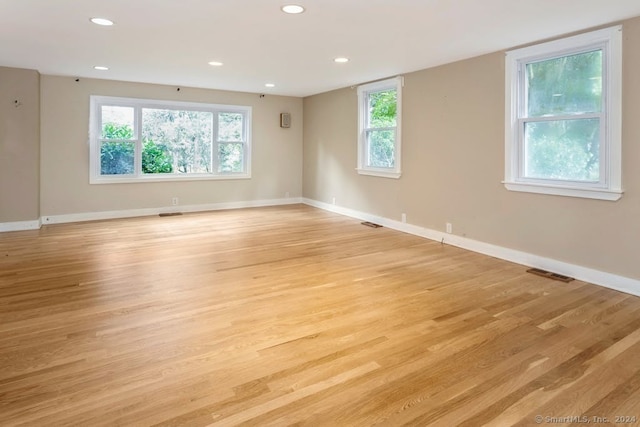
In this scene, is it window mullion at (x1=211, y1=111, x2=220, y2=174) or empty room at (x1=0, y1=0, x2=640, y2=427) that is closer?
empty room at (x1=0, y1=0, x2=640, y2=427)

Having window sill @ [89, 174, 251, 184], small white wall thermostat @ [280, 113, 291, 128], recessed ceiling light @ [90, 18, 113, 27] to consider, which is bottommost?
window sill @ [89, 174, 251, 184]

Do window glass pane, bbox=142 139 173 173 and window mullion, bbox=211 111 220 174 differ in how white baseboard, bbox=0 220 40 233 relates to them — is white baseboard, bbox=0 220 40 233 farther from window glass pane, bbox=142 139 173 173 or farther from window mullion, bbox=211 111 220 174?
window mullion, bbox=211 111 220 174

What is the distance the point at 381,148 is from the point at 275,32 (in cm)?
Result: 299

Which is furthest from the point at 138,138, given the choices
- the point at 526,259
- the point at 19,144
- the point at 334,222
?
the point at 526,259

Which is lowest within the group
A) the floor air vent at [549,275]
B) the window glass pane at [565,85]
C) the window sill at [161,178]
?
the floor air vent at [549,275]

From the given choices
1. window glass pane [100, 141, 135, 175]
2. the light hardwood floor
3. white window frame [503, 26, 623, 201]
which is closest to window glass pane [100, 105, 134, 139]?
window glass pane [100, 141, 135, 175]

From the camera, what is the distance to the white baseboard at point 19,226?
222 inches

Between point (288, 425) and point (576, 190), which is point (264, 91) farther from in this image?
point (288, 425)

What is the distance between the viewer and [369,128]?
6.52m

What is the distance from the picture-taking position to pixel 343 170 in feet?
23.6

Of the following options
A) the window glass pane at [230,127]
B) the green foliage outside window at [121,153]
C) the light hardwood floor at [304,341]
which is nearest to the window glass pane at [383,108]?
the light hardwood floor at [304,341]

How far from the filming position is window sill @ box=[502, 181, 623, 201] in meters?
3.45

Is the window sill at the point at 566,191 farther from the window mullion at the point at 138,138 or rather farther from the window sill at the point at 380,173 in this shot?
the window mullion at the point at 138,138

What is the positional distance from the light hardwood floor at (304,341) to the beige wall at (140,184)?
2.02 meters
